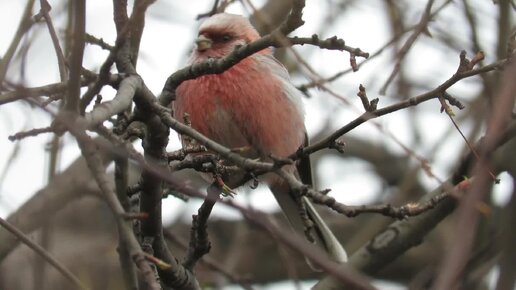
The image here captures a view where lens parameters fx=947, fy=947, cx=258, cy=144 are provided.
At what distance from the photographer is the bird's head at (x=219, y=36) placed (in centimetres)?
577

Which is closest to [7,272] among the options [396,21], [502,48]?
[396,21]

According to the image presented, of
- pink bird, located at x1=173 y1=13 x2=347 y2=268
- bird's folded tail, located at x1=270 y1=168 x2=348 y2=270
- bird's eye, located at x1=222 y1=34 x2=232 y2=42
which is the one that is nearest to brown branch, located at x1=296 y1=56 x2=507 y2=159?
pink bird, located at x1=173 y1=13 x2=347 y2=268

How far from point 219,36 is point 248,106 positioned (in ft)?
2.32

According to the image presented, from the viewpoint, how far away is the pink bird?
17.6ft

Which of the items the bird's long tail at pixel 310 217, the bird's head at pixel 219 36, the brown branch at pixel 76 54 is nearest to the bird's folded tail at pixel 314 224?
the bird's long tail at pixel 310 217

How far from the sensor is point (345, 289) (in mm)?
4906

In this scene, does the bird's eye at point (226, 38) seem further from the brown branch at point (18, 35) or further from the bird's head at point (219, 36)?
the brown branch at point (18, 35)

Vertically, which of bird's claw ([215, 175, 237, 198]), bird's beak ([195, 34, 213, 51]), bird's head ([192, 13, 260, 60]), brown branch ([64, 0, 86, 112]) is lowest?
brown branch ([64, 0, 86, 112])

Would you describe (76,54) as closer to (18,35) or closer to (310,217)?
(18,35)

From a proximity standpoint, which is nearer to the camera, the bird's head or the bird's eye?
the bird's head

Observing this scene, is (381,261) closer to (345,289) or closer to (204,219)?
(345,289)

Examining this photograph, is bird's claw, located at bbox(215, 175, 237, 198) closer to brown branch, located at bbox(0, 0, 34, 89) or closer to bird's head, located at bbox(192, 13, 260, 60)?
brown branch, located at bbox(0, 0, 34, 89)

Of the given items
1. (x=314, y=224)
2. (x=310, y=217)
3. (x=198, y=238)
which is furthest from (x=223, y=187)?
(x=310, y=217)

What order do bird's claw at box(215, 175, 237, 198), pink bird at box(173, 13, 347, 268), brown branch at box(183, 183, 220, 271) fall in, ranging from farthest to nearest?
pink bird at box(173, 13, 347, 268)
brown branch at box(183, 183, 220, 271)
bird's claw at box(215, 175, 237, 198)
